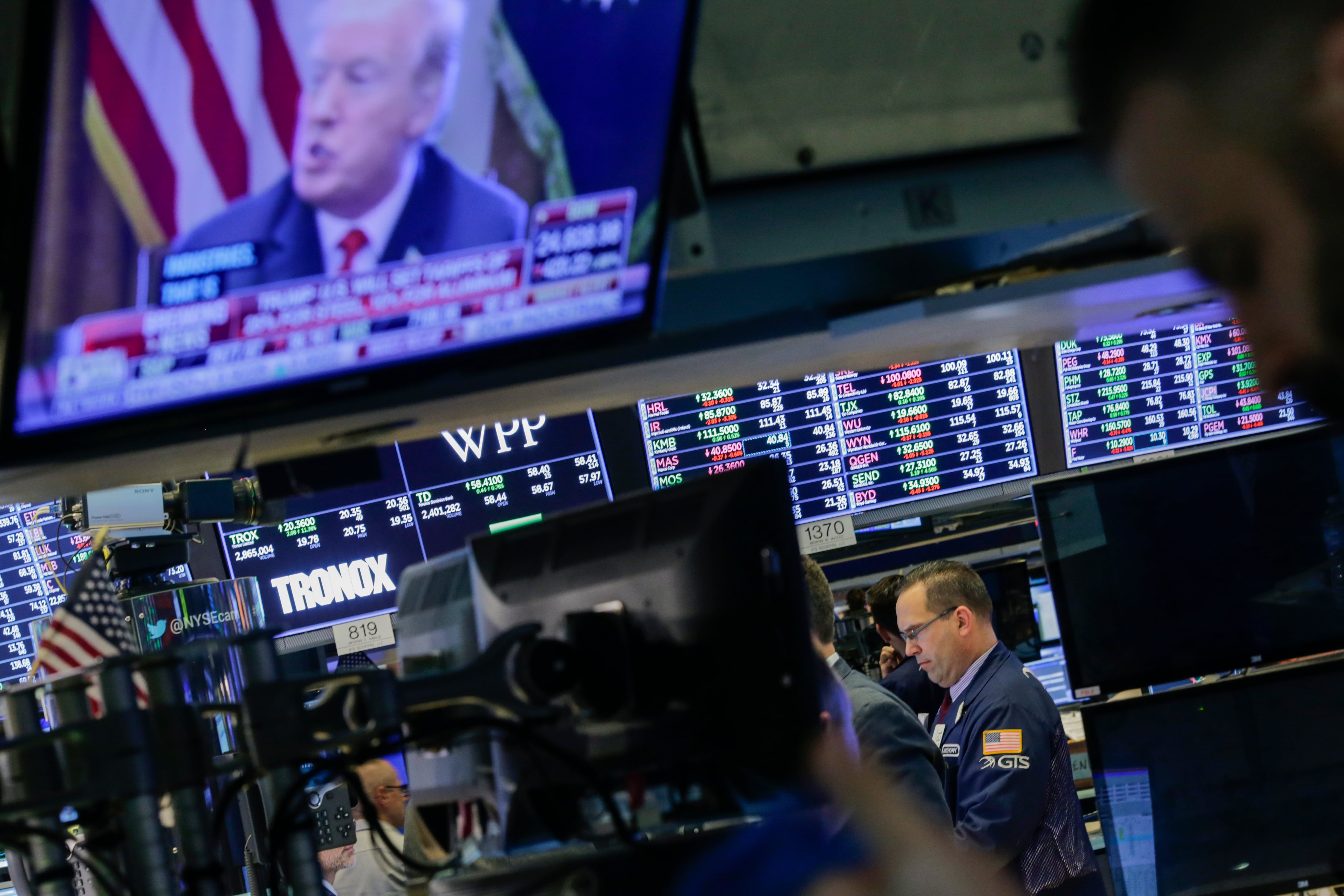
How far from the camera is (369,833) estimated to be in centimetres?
332

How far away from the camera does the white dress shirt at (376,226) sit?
1.27m

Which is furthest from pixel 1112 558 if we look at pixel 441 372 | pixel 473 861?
pixel 441 372

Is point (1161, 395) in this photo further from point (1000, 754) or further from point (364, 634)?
point (364, 634)

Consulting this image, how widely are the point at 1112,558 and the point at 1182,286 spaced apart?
5.32 feet

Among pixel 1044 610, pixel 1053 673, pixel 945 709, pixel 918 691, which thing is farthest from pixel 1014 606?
pixel 945 709

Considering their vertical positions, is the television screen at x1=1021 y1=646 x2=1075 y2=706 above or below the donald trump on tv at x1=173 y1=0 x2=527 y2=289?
below

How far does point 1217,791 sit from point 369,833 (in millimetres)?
2328

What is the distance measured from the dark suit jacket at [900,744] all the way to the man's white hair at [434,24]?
181 centimetres

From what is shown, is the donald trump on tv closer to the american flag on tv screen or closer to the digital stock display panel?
the american flag on tv screen

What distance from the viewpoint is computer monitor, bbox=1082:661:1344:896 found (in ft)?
10.3

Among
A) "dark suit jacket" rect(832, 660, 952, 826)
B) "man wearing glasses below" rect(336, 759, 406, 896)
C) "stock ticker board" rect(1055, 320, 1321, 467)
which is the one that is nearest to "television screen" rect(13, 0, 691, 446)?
"dark suit jacket" rect(832, 660, 952, 826)

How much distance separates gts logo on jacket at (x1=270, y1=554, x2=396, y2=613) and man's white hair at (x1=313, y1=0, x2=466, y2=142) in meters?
2.59

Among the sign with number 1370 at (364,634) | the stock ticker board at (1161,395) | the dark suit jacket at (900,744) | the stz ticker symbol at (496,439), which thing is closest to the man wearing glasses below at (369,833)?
the sign with number 1370 at (364,634)

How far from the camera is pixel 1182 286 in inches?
69.2
